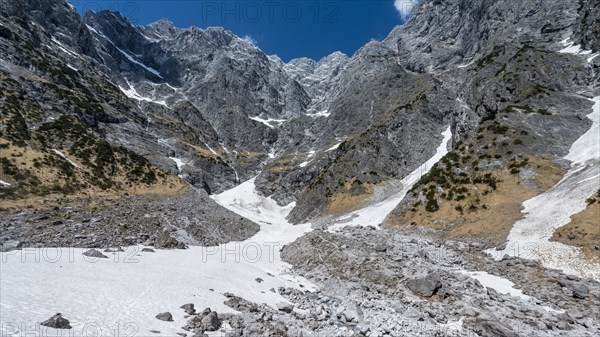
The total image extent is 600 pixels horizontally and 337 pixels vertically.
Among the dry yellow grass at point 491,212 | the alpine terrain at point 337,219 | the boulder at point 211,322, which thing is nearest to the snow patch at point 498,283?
the alpine terrain at point 337,219

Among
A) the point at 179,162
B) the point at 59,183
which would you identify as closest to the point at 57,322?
the point at 59,183

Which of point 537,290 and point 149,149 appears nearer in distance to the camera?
point 537,290

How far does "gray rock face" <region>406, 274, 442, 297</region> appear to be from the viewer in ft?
85.7

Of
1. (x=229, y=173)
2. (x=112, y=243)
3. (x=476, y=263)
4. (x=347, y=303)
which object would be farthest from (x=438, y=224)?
(x=229, y=173)

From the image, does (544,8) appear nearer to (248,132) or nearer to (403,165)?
(403,165)

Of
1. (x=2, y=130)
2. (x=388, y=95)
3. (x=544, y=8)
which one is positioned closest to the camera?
(x=2, y=130)

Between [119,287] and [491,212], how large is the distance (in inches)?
1748

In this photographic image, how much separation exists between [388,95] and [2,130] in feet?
472

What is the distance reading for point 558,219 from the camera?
36781 millimetres

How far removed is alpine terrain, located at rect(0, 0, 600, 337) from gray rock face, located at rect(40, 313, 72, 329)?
0.24 ft

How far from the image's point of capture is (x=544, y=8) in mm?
124938

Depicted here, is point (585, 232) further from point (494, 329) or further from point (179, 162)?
point (179, 162)

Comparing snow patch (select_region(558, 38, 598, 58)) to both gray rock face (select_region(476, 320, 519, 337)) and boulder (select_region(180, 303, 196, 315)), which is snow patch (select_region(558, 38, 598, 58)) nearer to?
gray rock face (select_region(476, 320, 519, 337))

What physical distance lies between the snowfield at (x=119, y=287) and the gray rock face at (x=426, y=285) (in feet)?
29.9
